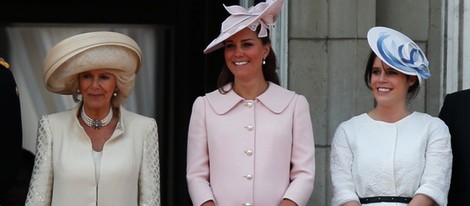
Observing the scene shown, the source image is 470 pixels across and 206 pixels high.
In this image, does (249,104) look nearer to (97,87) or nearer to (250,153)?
(250,153)

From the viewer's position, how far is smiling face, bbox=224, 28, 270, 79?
7223 mm

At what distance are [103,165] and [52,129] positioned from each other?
32cm

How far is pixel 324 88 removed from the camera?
8602mm

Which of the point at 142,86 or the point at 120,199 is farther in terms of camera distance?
the point at 142,86

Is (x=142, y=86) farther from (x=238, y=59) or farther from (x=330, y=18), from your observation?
(x=238, y=59)

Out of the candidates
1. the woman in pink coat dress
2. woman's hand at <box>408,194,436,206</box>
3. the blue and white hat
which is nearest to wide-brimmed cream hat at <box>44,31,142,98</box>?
the woman in pink coat dress

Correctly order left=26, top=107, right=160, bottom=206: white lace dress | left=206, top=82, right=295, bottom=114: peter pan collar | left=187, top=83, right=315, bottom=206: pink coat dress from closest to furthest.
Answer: left=26, top=107, right=160, bottom=206: white lace dress → left=187, top=83, right=315, bottom=206: pink coat dress → left=206, top=82, right=295, bottom=114: peter pan collar

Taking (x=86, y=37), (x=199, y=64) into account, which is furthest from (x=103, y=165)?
(x=199, y=64)

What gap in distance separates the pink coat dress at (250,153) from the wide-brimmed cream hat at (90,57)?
43 cm

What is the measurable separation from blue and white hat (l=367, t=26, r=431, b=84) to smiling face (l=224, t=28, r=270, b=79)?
567mm

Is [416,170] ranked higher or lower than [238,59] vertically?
lower

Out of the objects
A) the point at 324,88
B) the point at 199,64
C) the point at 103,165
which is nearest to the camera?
the point at 103,165

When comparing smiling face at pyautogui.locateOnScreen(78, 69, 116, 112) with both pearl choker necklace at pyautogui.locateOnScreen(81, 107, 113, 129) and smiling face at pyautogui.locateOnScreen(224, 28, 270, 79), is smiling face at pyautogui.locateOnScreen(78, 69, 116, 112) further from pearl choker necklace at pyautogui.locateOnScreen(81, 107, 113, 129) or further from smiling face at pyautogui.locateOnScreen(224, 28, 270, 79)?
smiling face at pyautogui.locateOnScreen(224, 28, 270, 79)

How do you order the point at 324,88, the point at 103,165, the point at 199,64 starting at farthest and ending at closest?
the point at 199,64, the point at 324,88, the point at 103,165
